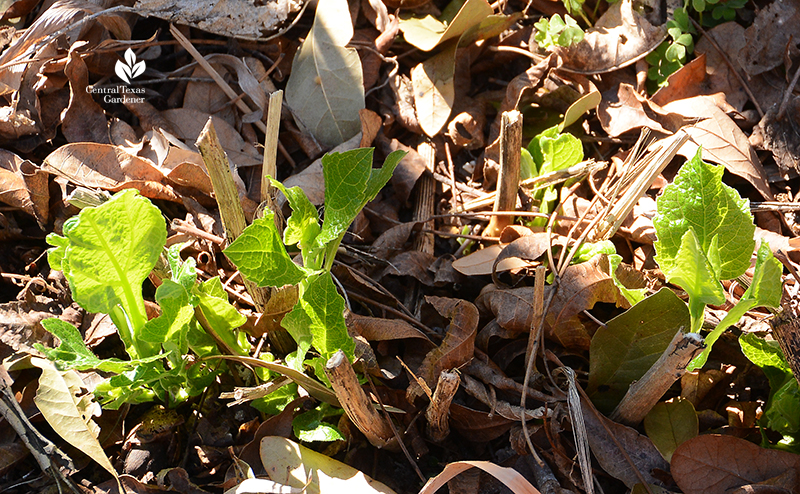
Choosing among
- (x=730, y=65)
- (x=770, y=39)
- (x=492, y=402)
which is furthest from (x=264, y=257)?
(x=770, y=39)

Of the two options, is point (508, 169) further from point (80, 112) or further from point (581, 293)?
point (80, 112)

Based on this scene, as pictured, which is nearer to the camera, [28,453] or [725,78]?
[28,453]

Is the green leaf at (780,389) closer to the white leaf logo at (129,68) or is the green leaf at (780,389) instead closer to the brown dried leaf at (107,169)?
the brown dried leaf at (107,169)

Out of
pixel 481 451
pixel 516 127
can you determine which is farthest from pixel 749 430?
pixel 516 127

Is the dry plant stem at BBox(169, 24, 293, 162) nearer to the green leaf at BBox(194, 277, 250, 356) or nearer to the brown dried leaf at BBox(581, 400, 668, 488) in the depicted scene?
the green leaf at BBox(194, 277, 250, 356)

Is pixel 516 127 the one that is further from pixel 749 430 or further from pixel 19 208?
pixel 19 208

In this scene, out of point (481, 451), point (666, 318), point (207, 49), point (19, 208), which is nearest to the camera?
point (666, 318)

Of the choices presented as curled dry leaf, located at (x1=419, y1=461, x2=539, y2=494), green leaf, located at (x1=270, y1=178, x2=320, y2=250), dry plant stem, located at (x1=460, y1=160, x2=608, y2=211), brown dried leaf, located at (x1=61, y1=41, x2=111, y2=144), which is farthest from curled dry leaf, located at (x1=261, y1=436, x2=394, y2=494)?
brown dried leaf, located at (x1=61, y1=41, x2=111, y2=144)
